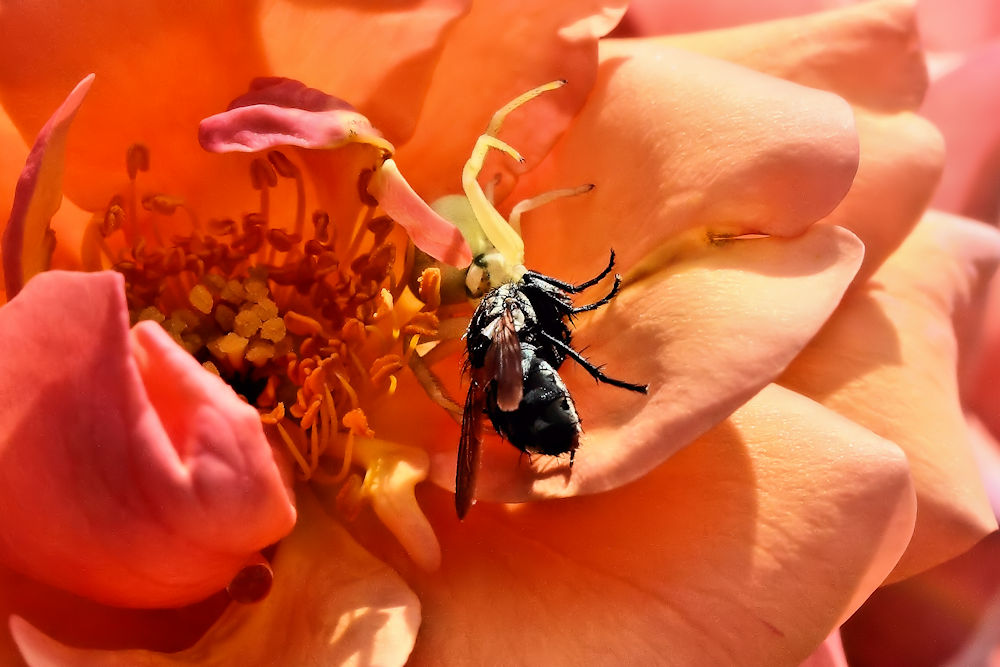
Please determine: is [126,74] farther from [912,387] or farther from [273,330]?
[912,387]

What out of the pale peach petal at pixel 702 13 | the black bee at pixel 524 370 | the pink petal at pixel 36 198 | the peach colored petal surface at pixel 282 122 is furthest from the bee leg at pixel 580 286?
the pale peach petal at pixel 702 13

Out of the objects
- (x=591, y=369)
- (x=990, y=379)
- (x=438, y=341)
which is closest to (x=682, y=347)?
(x=591, y=369)

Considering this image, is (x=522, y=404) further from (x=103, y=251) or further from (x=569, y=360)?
(x=103, y=251)

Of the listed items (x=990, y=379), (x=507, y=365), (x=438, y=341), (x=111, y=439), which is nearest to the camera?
(x=111, y=439)

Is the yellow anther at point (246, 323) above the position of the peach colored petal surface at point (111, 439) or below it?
below

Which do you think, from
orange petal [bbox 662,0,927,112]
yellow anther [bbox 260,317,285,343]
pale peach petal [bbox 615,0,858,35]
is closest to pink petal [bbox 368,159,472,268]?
yellow anther [bbox 260,317,285,343]

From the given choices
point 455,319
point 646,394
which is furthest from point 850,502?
point 455,319

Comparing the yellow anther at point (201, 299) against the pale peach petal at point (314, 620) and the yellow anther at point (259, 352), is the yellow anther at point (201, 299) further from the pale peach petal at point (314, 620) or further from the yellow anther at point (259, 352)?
the pale peach petal at point (314, 620)
